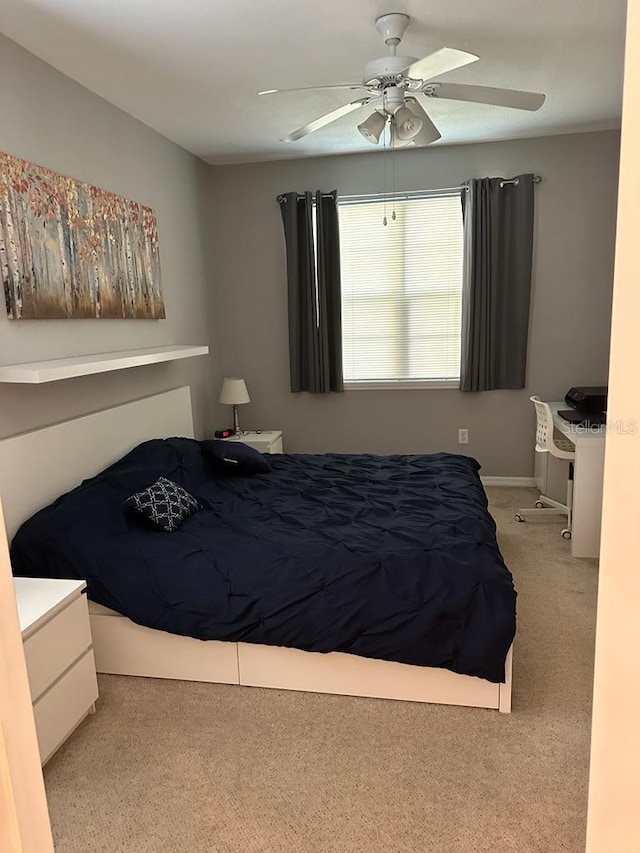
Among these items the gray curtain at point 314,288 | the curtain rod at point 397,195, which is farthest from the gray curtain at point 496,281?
the gray curtain at point 314,288

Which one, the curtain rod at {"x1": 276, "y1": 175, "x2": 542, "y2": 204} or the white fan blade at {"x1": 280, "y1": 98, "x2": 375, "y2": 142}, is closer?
the white fan blade at {"x1": 280, "y1": 98, "x2": 375, "y2": 142}

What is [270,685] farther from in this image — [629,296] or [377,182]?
[377,182]

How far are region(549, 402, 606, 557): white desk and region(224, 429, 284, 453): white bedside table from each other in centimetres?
216

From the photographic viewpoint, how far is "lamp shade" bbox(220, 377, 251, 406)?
185 inches

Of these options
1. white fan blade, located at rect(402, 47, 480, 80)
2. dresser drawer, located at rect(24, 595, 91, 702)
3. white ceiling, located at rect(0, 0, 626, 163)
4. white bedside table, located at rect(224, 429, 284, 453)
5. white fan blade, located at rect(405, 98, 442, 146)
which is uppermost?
white ceiling, located at rect(0, 0, 626, 163)

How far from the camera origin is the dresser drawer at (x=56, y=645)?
1935 millimetres

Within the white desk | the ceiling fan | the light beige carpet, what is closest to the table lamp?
the ceiling fan

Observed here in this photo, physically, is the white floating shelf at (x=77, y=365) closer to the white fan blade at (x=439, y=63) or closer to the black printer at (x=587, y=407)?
the white fan blade at (x=439, y=63)

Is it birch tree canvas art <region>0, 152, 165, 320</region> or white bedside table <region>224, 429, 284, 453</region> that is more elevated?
birch tree canvas art <region>0, 152, 165, 320</region>

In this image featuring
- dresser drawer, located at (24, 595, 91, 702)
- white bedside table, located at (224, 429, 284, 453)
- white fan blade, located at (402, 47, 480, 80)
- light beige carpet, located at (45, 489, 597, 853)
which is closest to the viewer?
light beige carpet, located at (45, 489, 597, 853)

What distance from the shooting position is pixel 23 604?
2.05 metres

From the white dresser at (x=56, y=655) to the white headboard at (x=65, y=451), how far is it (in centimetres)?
50

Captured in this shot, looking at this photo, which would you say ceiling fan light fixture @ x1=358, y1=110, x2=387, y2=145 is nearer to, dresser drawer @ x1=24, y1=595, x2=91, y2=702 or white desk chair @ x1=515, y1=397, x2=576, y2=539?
white desk chair @ x1=515, y1=397, x2=576, y2=539

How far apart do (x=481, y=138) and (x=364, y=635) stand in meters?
3.76
